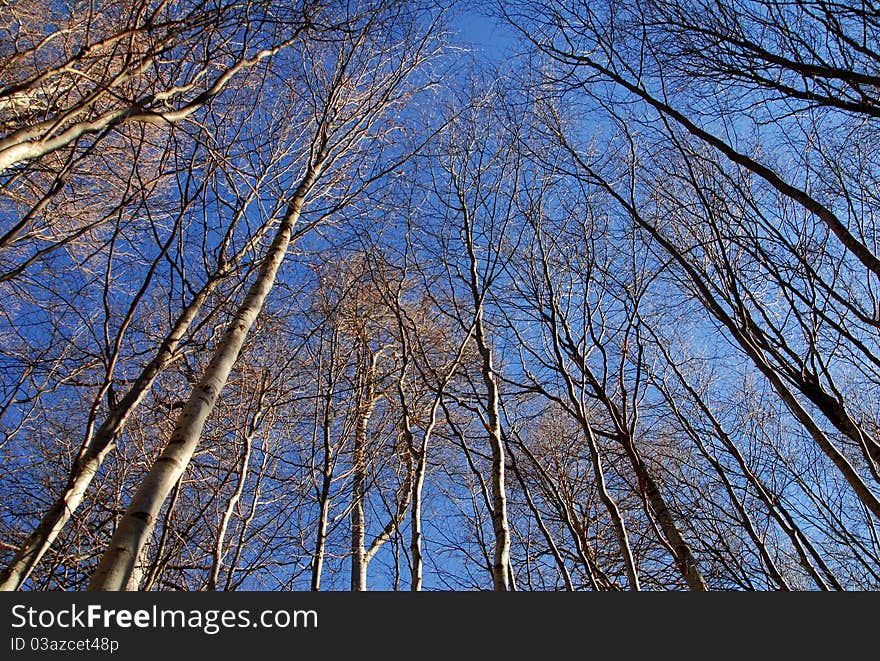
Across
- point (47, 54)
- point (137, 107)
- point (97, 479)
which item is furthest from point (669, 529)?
point (47, 54)

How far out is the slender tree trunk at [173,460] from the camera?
1561 mm

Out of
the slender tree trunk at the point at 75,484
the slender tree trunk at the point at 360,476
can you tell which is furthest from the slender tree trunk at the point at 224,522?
the slender tree trunk at the point at 360,476

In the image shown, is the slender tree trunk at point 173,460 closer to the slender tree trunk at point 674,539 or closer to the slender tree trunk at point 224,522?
the slender tree trunk at point 224,522

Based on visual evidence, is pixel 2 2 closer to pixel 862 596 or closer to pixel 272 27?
pixel 272 27

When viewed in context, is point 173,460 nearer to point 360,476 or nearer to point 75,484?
point 75,484

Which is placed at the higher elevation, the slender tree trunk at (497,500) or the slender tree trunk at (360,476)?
the slender tree trunk at (360,476)

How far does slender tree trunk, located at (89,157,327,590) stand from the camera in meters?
1.56

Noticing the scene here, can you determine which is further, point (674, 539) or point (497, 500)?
point (674, 539)

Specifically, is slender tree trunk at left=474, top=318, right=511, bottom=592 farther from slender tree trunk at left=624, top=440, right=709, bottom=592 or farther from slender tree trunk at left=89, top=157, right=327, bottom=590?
slender tree trunk at left=89, top=157, right=327, bottom=590

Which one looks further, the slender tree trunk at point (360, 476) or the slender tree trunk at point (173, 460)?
the slender tree trunk at point (360, 476)

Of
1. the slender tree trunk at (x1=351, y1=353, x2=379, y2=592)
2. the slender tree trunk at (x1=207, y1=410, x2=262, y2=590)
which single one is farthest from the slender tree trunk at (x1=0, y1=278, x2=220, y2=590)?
the slender tree trunk at (x1=351, y1=353, x2=379, y2=592)

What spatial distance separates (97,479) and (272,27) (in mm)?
4066

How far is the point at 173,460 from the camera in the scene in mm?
1880

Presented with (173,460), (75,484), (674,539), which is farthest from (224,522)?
(674,539)
